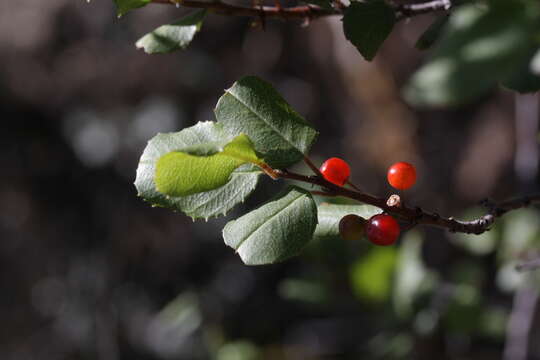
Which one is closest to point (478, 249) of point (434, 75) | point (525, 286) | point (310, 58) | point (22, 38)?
point (525, 286)

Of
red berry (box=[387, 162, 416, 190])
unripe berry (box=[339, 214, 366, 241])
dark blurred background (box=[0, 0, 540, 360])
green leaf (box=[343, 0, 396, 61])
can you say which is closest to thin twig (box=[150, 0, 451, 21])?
green leaf (box=[343, 0, 396, 61])

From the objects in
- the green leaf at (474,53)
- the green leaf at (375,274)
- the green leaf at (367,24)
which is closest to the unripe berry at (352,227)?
the green leaf at (367,24)

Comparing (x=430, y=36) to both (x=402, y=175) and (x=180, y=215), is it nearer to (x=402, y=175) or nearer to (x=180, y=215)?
(x=402, y=175)

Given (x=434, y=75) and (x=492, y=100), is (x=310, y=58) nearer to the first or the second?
(x=492, y=100)

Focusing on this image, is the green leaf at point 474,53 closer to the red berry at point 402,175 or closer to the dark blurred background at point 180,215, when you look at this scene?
the red berry at point 402,175

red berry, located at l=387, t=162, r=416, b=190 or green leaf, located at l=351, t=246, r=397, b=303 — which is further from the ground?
red berry, located at l=387, t=162, r=416, b=190

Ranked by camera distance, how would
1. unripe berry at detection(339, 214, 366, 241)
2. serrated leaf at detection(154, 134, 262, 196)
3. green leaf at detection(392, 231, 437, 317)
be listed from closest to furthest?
serrated leaf at detection(154, 134, 262, 196)
unripe berry at detection(339, 214, 366, 241)
green leaf at detection(392, 231, 437, 317)

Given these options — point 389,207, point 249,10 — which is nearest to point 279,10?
point 249,10

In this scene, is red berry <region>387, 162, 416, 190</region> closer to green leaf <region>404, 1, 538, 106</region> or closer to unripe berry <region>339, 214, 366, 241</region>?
unripe berry <region>339, 214, 366, 241</region>
